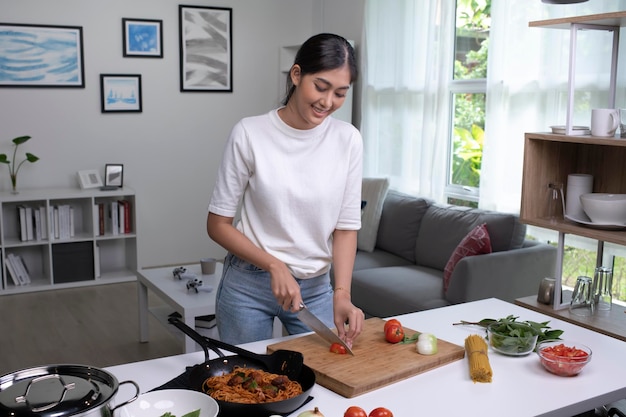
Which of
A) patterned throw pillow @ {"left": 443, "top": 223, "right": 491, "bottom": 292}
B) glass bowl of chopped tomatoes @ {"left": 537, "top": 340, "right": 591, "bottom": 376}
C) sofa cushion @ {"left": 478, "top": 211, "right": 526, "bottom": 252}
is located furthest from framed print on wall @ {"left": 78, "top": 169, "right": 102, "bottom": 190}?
glass bowl of chopped tomatoes @ {"left": 537, "top": 340, "right": 591, "bottom": 376}

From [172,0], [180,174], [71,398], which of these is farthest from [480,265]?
[172,0]

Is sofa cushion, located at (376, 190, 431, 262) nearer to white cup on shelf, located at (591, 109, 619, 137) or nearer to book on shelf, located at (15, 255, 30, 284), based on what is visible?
white cup on shelf, located at (591, 109, 619, 137)

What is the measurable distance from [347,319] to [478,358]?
0.35 metres

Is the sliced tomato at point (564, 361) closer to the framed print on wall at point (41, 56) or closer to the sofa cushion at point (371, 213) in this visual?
the sofa cushion at point (371, 213)

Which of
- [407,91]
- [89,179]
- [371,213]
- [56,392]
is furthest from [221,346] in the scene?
[89,179]

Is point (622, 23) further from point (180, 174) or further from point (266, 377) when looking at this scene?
point (180, 174)

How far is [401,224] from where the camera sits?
15.2ft

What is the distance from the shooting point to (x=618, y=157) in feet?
8.45

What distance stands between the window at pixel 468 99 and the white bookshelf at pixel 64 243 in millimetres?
2407

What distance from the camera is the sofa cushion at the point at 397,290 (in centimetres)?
373

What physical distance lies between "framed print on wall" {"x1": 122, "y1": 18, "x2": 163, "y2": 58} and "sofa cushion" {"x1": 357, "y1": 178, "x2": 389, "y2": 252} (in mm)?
2115

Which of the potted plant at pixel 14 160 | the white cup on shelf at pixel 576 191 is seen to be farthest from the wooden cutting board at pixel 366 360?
the potted plant at pixel 14 160

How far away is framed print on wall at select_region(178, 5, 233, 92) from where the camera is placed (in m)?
5.78

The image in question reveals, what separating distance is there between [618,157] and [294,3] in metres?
4.22
